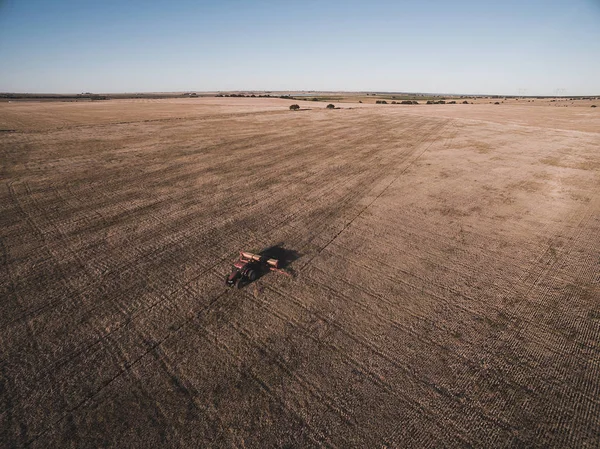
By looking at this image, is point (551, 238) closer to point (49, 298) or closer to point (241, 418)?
→ point (241, 418)

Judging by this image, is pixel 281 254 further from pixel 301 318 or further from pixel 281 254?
pixel 301 318

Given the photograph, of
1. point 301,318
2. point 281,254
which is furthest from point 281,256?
point 301,318

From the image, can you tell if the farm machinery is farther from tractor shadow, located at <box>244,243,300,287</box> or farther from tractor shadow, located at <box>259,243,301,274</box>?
tractor shadow, located at <box>259,243,301,274</box>

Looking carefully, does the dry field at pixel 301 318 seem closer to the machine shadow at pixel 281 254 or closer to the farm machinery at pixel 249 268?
the machine shadow at pixel 281 254

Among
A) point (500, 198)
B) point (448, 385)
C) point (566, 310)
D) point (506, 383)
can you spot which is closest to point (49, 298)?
point (448, 385)

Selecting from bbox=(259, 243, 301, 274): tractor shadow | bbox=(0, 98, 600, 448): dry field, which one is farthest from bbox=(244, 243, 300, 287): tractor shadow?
bbox=(0, 98, 600, 448): dry field

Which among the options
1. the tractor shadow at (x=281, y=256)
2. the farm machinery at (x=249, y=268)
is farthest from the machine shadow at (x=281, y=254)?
the farm machinery at (x=249, y=268)
